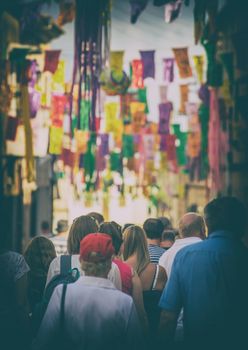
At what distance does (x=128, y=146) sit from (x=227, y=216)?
2676cm

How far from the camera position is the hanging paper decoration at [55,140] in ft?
72.5

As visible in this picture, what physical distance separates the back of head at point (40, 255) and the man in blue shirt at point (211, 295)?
257 centimetres

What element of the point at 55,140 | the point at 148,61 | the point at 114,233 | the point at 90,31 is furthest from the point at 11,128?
the point at 114,233

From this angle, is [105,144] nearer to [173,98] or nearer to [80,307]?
[173,98]

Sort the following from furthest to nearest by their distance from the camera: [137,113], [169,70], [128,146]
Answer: [128,146] → [137,113] → [169,70]

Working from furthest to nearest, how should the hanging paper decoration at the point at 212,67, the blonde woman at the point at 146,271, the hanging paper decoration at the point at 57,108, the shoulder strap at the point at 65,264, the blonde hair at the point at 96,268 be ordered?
the hanging paper decoration at the point at 57,108 → the hanging paper decoration at the point at 212,67 → the blonde woman at the point at 146,271 → the shoulder strap at the point at 65,264 → the blonde hair at the point at 96,268

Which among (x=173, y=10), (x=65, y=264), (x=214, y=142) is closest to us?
(x=65, y=264)

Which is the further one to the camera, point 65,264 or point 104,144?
point 104,144

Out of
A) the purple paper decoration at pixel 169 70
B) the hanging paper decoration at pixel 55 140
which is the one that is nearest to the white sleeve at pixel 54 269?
the hanging paper decoration at pixel 55 140

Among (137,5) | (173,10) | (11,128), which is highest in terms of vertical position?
(137,5)

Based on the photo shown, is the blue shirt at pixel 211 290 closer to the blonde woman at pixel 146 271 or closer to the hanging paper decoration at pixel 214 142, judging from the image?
the blonde woman at pixel 146 271

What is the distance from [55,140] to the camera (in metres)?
22.8

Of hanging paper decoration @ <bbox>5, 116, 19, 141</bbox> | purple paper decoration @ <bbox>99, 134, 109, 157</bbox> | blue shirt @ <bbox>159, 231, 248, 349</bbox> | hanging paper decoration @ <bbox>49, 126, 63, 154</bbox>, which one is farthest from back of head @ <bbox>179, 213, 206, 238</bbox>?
purple paper decoration @ <bbox>99, 134, 109, 157</bbox>

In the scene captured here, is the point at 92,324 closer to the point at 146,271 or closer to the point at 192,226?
the point at 146,271
